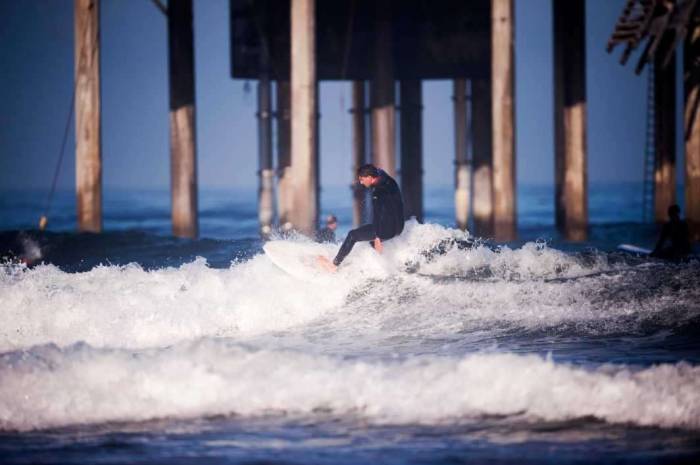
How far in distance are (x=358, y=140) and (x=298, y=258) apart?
9.01 metres

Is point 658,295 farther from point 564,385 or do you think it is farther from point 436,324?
point 564,385

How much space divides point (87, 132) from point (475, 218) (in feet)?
27.7

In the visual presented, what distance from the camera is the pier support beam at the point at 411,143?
63.6 ft

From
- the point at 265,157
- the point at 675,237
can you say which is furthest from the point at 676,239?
the point at 265,157

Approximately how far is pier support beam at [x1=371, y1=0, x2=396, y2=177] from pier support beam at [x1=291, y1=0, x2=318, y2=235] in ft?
11.6

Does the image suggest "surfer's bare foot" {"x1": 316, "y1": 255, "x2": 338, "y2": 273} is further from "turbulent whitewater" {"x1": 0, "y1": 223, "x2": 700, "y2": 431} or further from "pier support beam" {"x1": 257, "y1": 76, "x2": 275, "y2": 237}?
"pier support beam" {"x1": 257, "y1": 76, "x2": 275, "y2": 237}

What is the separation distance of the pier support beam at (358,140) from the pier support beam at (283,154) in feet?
4.73

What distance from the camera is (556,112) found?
16.7m

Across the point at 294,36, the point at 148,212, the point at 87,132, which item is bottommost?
the point at 148,212

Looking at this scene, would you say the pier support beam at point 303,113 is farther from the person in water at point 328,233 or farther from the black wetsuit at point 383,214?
the black wetsuit at point 383,214

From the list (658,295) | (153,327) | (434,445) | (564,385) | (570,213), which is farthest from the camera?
(570,213)

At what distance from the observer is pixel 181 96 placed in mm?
15852

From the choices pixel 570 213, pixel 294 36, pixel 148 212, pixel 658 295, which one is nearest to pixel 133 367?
pixel 658 295

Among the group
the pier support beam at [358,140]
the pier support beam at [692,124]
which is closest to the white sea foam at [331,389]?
the pier support beam at [692,124]
